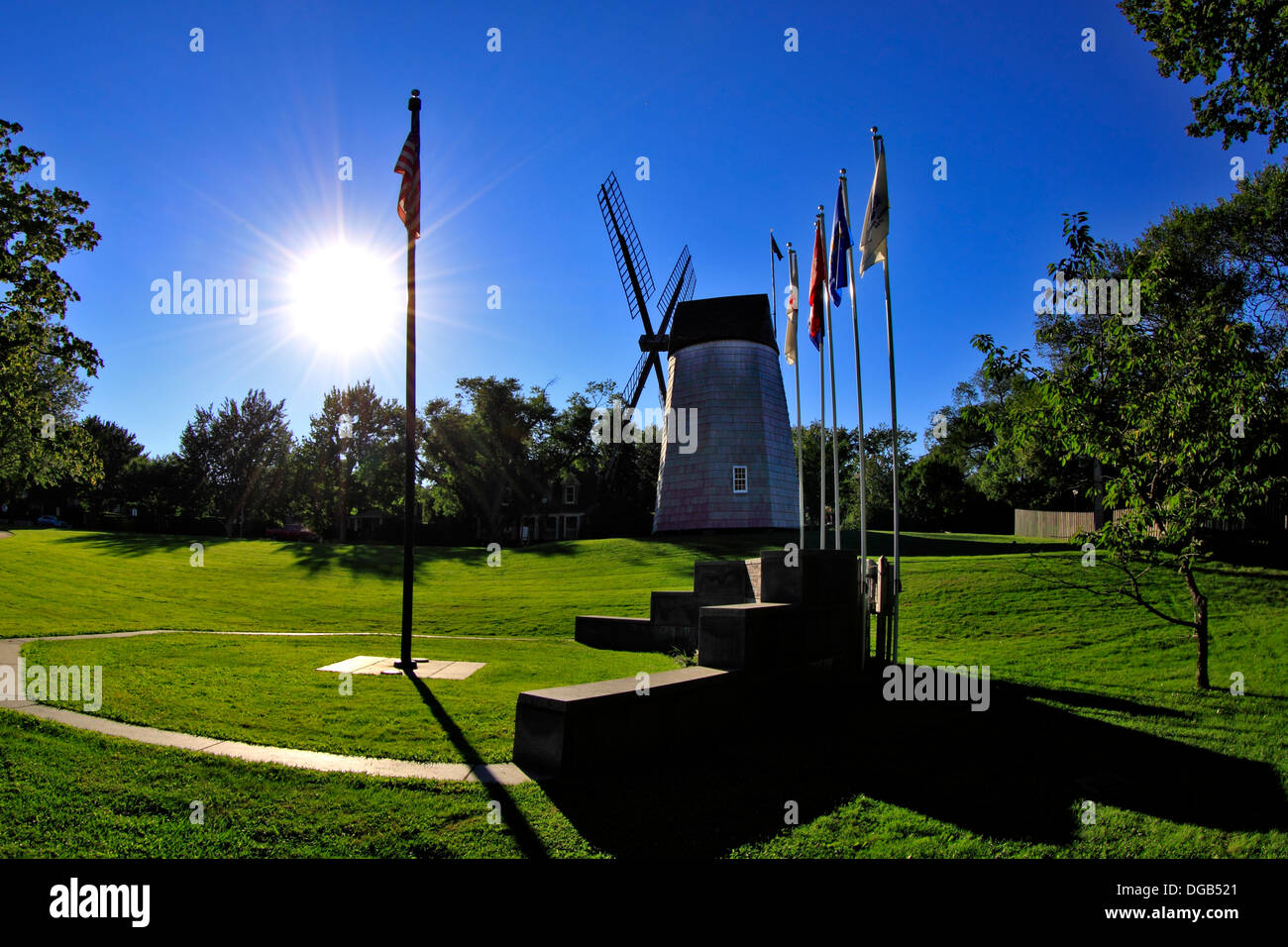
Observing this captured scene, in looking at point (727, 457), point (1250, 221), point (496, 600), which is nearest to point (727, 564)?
point (496, 600)

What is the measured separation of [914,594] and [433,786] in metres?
16.0

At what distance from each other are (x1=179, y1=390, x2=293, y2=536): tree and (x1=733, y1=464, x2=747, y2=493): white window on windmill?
47.9 meters

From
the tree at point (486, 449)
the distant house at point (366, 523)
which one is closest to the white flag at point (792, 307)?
the tree at point (486, 449)

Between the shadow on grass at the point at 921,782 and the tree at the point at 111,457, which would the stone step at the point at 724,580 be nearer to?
the shadow on grass at the point at 921,782

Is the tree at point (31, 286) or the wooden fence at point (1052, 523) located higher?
the tree at point (31, 286)

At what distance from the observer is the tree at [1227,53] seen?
11.3 m

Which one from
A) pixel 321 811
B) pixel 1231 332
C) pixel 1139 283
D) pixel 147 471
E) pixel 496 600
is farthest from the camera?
pixel 147 471

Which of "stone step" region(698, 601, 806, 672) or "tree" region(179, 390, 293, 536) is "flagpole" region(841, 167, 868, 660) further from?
"tree" region(179, 390, 293, 536)

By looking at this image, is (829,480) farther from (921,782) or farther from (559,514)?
(921,782)

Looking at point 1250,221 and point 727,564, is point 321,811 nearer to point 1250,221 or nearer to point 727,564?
point 727,564

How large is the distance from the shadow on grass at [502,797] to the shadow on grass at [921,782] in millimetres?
345

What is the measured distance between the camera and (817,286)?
41.1ft

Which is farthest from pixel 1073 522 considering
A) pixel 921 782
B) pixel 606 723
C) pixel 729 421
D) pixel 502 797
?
pixel 502 797

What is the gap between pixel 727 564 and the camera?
447 inches
